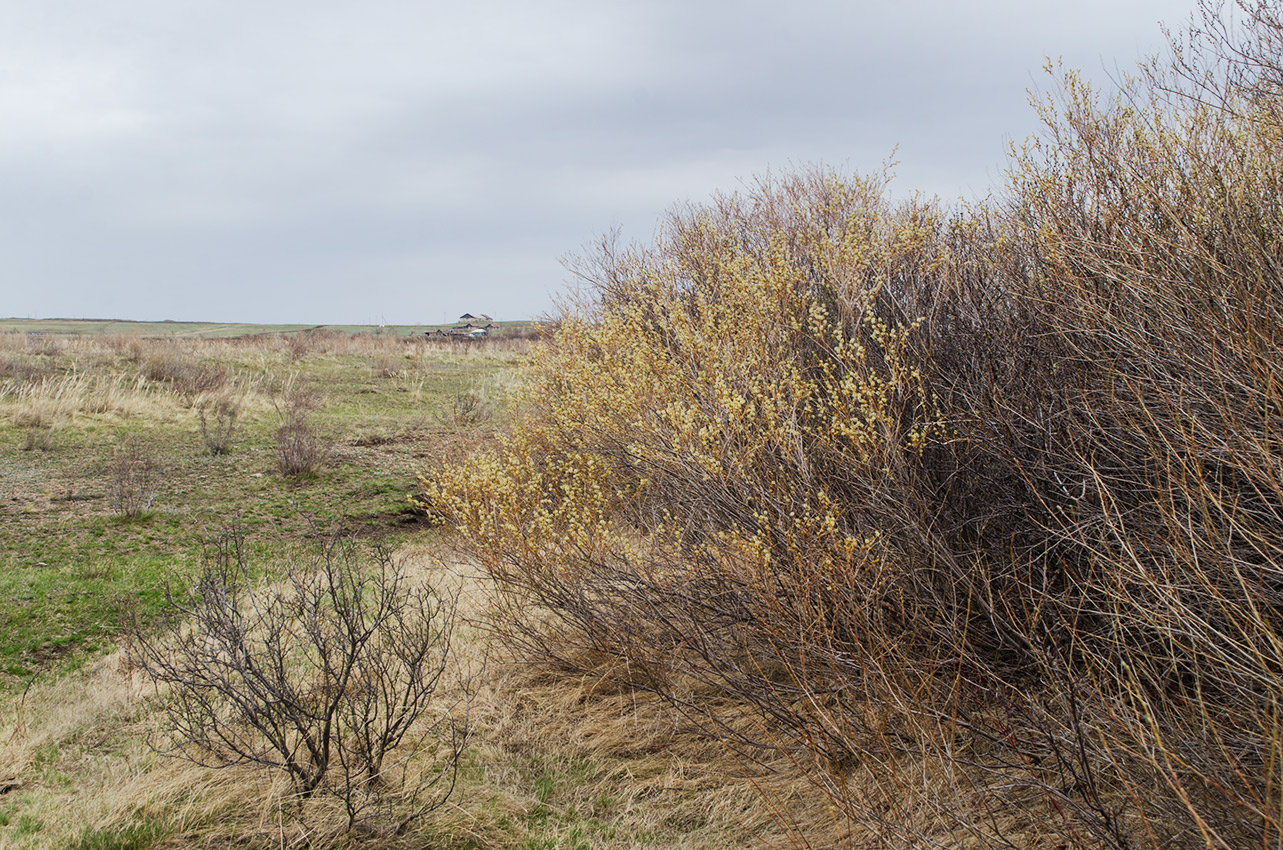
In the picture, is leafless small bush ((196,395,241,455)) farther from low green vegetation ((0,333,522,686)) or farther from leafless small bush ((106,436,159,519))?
leafless small bush ((106,436,159,519))

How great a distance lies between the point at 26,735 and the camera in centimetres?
431

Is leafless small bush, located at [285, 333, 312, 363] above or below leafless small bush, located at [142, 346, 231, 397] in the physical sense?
above

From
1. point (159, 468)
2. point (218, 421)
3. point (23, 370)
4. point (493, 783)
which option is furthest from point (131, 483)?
point (23, 370)

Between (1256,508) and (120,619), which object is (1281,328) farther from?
(120,619)

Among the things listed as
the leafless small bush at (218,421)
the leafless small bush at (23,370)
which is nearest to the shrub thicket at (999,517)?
the leafless small bush at (218,421)

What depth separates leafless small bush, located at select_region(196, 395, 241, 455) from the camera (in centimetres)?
1158

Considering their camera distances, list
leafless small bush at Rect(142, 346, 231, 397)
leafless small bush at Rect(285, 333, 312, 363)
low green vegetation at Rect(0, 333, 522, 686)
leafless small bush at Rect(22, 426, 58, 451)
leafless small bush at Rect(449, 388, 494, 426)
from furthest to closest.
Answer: leafless small bush at Rect(285, 333, 312, 363) < leafless small bush at Rect(142, 346, 231, 397) < leafless small bush at Rect(449, 388, 494, 426) < leafless small bush at Rect(22, 426, 58, 451) < low green vegetation at Rect(0, 333, 522, 686)

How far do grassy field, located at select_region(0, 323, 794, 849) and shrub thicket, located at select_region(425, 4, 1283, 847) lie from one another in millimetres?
481

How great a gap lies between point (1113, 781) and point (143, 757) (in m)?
4.65


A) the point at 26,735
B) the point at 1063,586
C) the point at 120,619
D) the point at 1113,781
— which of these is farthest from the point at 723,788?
the point at 120,619

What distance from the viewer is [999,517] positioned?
3.93m

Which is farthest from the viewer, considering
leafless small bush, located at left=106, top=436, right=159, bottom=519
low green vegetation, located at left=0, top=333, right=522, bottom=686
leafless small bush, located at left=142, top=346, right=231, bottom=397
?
leafless small bush, located at left=142, top=346, right=231, bottom=397

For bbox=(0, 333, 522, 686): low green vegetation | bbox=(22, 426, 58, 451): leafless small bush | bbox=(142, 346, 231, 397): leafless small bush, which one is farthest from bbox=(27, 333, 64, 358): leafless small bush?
bbox=(22, 426, 58, 451): leafless small bush

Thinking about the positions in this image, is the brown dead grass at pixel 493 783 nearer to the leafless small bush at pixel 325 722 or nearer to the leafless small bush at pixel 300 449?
the leafless small bush at pixel 325 722
